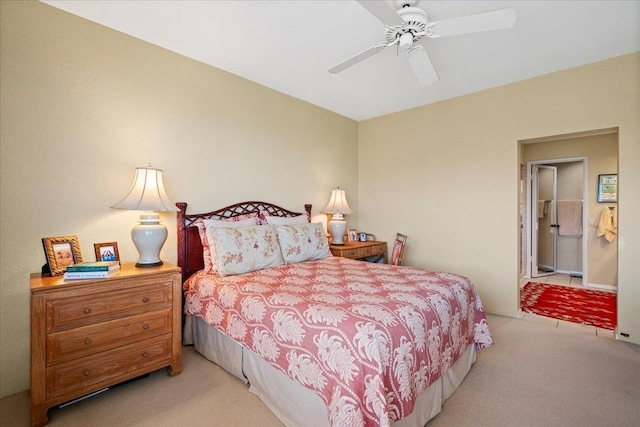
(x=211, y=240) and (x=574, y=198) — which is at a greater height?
(x=574, y=198)

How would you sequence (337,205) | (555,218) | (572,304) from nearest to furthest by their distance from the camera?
1. (572,304)
2. (337,205)
3. (555,218)

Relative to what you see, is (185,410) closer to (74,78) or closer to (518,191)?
(74,78)

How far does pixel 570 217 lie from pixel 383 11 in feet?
20.0

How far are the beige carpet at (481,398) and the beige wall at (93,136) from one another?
79 centimetres

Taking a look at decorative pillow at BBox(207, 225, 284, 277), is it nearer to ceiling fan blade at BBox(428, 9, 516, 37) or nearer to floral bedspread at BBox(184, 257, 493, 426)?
floral bedspread at BBox(184, 257, 493, 426)

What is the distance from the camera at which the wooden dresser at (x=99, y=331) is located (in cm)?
177

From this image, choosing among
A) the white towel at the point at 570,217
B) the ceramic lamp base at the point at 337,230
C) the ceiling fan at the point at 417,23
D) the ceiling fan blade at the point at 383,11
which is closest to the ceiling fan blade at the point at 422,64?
the ceiling fan at the point at 417,23

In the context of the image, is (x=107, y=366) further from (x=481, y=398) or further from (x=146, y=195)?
→ (x=481, y=398)

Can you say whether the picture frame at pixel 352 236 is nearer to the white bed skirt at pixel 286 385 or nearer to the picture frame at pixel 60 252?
the white bed skirt at pixel 286 385

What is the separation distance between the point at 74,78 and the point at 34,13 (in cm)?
46

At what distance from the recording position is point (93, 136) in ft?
7.99

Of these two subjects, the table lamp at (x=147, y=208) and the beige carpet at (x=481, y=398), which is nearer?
the beige carpet at (x=481, y=398)

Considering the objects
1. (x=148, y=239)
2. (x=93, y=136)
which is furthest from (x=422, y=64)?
(x=93, y=136)

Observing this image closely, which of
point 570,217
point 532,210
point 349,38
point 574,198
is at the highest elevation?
point 349,38
